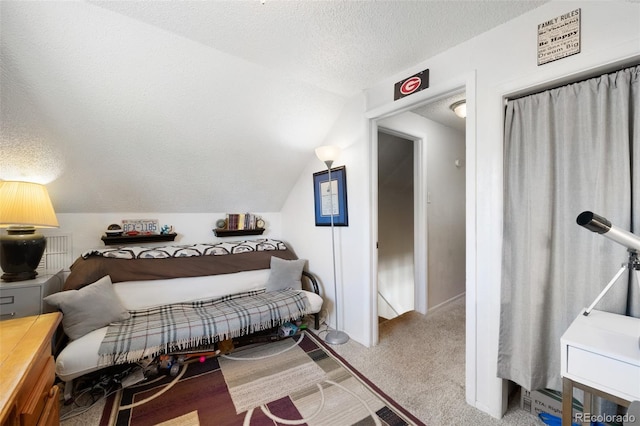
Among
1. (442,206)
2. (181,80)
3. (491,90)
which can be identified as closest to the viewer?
(491,90)

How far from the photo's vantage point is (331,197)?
2.64m

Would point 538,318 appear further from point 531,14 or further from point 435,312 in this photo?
point 435,312

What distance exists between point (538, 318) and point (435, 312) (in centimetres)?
187

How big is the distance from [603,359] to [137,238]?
135 inches

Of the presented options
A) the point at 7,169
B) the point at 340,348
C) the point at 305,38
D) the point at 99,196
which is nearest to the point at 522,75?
the point at 305,38

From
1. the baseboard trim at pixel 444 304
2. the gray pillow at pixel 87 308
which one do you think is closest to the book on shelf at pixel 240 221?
the gray pillow at pixel 87 308

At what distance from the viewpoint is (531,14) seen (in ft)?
4.63

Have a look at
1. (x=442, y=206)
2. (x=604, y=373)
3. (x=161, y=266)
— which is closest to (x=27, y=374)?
(x=161, y=266)

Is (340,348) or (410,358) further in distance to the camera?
(340,348)

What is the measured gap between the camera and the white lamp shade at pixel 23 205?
5.52 ft

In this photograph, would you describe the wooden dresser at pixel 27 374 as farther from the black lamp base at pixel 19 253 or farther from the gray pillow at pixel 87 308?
the black lamp base at pixel 19 253

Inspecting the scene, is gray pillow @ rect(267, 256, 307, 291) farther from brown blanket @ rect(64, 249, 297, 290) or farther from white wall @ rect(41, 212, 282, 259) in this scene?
white wall @ rect(41, 212, 282, 259)

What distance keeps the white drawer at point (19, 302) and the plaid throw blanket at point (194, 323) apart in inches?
19.3

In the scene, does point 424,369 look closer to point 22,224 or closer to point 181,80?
point 181,80
